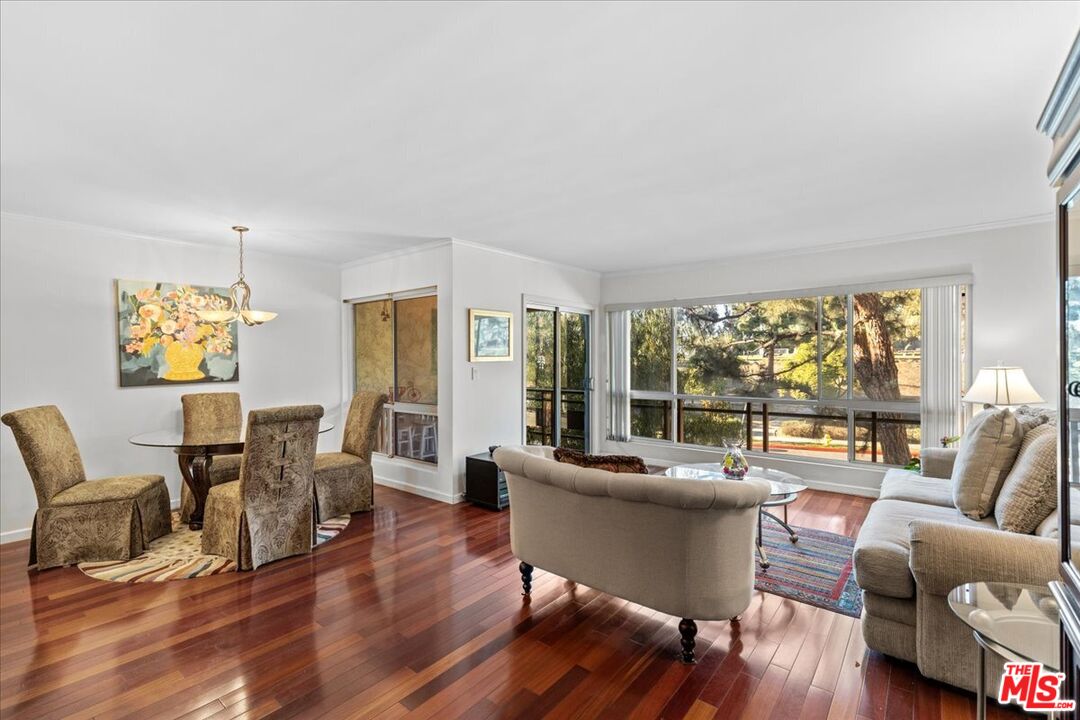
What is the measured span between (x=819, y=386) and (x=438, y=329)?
3.79m

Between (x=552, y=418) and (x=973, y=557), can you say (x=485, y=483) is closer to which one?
(x=552, y=418)

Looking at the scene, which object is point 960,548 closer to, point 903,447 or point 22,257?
point 903,447

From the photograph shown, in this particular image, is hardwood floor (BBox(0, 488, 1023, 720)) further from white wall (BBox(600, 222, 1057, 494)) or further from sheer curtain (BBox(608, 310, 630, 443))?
sheer curtain (BBox(608, 310, 630, 443))

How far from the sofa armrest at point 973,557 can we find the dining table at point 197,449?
355 cm

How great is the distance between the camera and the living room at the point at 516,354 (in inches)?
70.4

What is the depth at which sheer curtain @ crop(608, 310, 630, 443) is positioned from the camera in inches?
253

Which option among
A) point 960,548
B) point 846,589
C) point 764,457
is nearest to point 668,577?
point 960,548

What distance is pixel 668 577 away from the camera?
225cm

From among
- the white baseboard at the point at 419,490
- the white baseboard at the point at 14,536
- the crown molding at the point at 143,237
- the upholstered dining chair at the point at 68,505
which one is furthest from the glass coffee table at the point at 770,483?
the white baseboard at the point at 14,536

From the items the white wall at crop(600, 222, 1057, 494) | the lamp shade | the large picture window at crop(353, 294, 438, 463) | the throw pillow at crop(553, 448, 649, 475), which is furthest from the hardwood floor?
the white wall at crop(600, 222, 1057, 494)

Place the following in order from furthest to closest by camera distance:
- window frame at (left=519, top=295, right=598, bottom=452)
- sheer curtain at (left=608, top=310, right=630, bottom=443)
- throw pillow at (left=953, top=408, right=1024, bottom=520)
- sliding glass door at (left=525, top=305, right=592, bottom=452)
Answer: sheer curtain at (left=608, top=310, right=630, bottom=443)
sliding glass door at (left=525, top=305, right=592, bottom=452)
window frame at (left=519, top=295, right=598, bottom=452)
throw pillow at (left=953, top=408, right=1024, bottom=520)

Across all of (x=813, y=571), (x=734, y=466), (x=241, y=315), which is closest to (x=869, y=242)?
(x=734, y=466)

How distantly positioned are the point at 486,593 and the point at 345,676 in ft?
2.94

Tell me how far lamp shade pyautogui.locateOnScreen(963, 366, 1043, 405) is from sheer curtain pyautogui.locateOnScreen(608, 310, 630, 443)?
3353 millimetres
